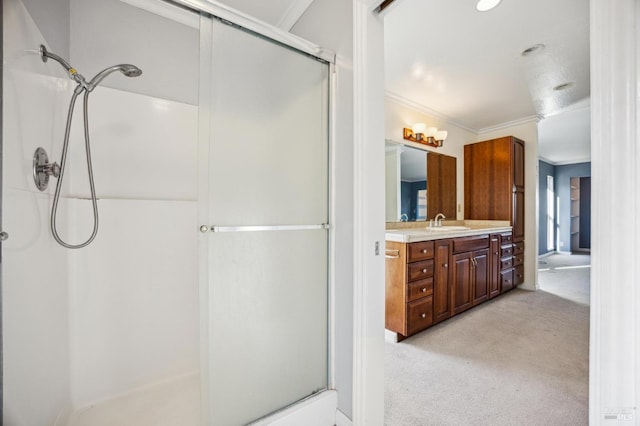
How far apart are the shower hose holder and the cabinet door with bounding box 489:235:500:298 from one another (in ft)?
12.5

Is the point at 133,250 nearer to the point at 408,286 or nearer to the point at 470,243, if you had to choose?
the point at 408,286

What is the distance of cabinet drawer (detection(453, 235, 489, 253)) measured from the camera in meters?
2.72

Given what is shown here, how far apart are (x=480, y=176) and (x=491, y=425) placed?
3.27 meters

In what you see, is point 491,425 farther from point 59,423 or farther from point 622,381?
point 59,423

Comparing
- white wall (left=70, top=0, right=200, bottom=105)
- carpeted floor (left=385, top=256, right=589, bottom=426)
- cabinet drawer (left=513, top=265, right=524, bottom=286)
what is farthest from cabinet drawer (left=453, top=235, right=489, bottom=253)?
white wall (left=70, top=0, right=200, bottom=105)

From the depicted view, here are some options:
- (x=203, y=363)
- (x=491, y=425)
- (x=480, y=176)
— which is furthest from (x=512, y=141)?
(x=203, y=363)

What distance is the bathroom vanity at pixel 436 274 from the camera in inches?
89.7

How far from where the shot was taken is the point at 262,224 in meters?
1.26

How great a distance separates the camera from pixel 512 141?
141 inches

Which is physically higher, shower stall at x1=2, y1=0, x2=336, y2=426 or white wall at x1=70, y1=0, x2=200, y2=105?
white wall at x1=70, y1=0, x2=200, y2=105

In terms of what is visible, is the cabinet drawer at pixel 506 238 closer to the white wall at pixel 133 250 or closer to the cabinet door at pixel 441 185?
the cabinet door at pixel 441 185

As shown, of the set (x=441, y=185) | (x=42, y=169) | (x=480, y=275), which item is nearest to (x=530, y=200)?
(x=441, y=185)

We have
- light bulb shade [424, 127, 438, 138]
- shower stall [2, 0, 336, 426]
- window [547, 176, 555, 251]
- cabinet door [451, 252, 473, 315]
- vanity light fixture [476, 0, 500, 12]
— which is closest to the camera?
shower stall [2, 0, 336, 426]

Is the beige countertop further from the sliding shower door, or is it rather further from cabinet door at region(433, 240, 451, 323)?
the sliding shower door
